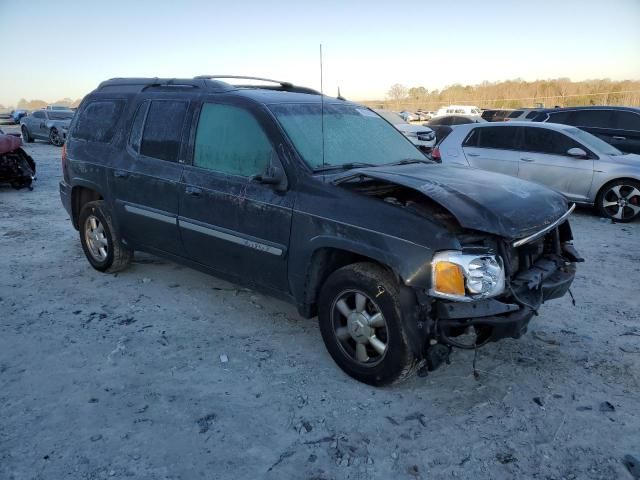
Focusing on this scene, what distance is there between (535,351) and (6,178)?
35.2ft

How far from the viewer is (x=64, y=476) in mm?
2539

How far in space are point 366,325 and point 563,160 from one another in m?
6.74

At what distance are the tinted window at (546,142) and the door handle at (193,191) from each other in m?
6.69

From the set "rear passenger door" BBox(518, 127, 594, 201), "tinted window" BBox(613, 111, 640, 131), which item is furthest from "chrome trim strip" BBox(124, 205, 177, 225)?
"tinted window" BBox(613, 111, 640, 131)

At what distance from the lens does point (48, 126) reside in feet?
68.5

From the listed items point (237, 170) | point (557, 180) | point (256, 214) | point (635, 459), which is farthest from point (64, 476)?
point (557, 180)

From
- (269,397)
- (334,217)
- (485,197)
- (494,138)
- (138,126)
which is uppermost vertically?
(138,126)

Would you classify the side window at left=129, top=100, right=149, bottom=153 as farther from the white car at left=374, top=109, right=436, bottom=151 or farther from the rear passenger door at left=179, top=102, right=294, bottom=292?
the white car at left=374, top=109, right=436, bottom=151

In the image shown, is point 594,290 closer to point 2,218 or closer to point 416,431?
point 416,431

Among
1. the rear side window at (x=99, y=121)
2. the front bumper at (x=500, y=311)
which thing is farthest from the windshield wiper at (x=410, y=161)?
the rear side window at (x=99, y=121)

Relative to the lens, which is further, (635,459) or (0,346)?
(0,346)

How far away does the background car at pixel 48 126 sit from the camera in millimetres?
20672

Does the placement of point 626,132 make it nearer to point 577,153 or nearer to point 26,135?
point 577,153

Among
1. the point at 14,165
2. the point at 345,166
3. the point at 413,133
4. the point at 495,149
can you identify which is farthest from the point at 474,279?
the point at 413,133
